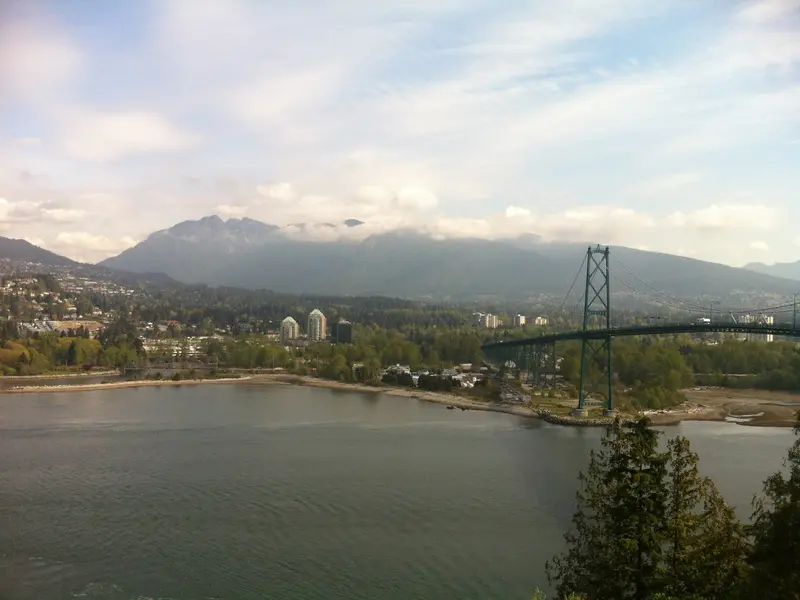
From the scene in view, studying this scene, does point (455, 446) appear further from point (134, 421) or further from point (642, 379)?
point (642, 379)

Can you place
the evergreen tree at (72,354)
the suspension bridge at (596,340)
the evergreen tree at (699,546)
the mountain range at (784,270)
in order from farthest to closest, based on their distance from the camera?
the mountain range at (784,270)
the evergreen tree at (72,354)
the suspension bridge at (596,340)
the evergreen tree at (699,546)

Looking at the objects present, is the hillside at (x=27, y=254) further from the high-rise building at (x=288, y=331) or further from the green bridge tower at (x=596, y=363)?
the green bridge tower at (x=596, y=363)

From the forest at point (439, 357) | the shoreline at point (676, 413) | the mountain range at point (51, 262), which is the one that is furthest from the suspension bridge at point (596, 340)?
the mountain range at point (51, 262)

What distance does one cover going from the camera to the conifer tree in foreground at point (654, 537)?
2588 millimetres

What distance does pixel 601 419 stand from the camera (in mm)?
12023

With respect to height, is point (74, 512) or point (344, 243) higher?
point (344, 243)

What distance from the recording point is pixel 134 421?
444 inches

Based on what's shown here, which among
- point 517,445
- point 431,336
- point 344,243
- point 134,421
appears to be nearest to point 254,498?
point 517,445

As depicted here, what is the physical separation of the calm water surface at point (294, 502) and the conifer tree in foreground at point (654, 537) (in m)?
1.75

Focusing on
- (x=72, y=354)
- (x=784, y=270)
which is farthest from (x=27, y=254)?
(x=784, y=270)

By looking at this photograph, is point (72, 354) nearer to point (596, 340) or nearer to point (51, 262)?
point (596, 340)

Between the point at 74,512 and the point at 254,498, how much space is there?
1.47 meters

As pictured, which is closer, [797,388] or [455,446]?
[455,446]

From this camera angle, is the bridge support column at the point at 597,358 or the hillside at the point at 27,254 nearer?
the bridge support column at the point at 597,358
